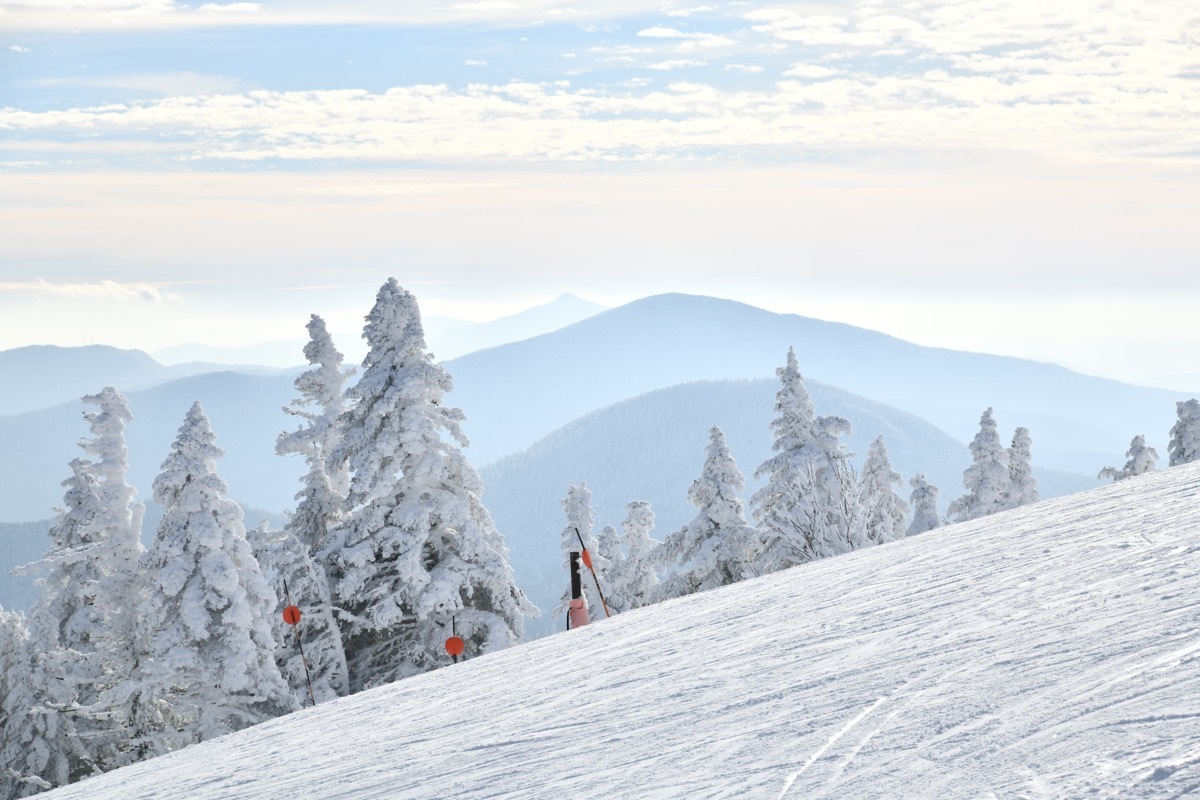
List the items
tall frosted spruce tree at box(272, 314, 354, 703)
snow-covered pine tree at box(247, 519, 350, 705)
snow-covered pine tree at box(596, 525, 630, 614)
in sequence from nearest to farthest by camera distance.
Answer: snow-covered pine tree at box(247, 519, 350, 705)
tall frosted spruce tree at box(272, 314, 354, 703)
snow-covered pine tree at box(596, 525, 630, 614)

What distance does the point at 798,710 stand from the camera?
392 centimetres

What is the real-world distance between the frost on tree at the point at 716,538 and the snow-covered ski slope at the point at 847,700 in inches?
663

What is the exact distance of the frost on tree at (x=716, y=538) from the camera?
80.2 ft

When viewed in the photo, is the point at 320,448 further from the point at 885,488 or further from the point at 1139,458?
A: the point at 1139,458

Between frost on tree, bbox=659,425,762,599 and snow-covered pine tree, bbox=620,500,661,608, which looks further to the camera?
snow-covered pine tree, bbox=620,500,661,608

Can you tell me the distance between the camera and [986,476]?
1358 inches

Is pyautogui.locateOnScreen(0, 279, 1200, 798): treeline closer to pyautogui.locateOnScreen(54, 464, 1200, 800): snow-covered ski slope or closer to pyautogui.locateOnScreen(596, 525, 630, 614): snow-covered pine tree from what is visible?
pyautogui.locateOnScreen(54, 464, 1200, 800): snow-covered ski slope

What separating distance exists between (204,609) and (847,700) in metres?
17.9

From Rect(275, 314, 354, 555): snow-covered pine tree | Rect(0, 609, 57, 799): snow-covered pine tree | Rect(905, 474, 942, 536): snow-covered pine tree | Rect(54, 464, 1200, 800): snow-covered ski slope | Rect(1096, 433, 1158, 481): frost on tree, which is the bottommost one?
Rect(0, 609, 57, 799): snow-covered pine tree

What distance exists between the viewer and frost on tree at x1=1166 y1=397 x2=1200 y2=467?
30.9 metres

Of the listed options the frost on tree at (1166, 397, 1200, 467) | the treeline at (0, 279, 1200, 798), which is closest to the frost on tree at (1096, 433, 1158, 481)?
the frost on tree at (1166, 397, 1200, 467)

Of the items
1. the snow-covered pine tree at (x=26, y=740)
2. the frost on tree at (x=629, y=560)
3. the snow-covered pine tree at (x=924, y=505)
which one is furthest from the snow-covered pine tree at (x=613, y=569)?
the snow-covered pine tree at (x=26, y=740)

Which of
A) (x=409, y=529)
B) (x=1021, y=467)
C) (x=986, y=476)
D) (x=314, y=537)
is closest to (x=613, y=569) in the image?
(x=986, y=476)

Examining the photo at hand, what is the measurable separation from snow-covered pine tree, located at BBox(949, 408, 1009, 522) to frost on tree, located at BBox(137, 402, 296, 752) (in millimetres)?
23387
